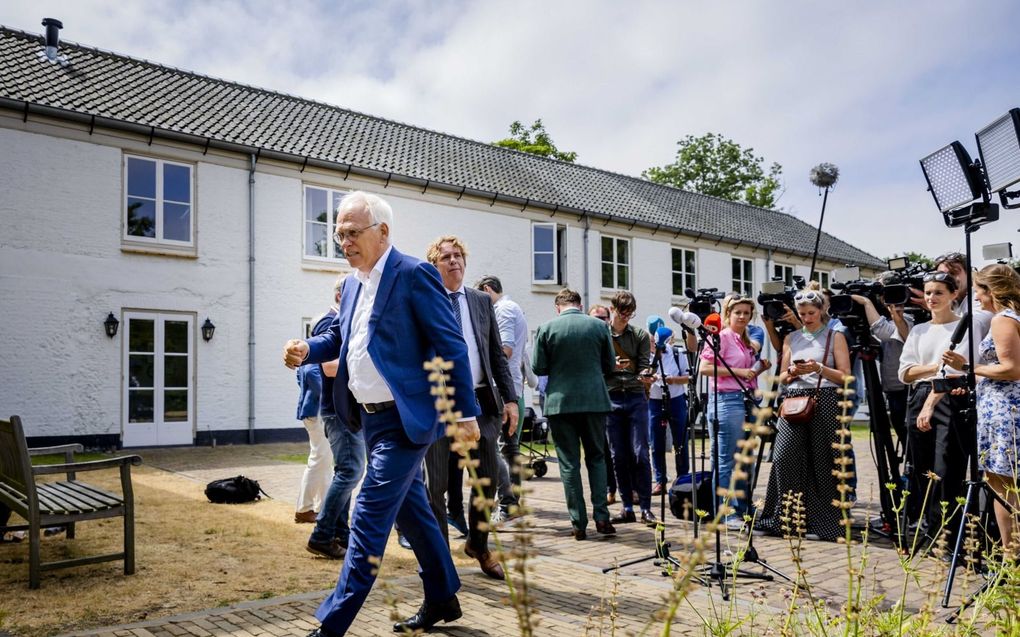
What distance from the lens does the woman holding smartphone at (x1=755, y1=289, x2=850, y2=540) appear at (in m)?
6.43

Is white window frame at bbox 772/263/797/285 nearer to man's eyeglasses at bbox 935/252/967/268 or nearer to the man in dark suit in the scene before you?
man's eyeglasses at bbox 935/252/967/268

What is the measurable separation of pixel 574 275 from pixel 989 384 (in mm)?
19081

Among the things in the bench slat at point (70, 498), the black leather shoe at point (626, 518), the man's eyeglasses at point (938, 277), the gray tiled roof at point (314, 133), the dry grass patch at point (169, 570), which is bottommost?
the black leather shoe at point (626, 518)

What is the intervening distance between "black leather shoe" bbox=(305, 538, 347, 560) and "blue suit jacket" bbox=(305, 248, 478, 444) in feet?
7.49

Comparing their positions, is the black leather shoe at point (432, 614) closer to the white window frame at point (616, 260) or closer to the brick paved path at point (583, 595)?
the brick paved path at point (583, 595)

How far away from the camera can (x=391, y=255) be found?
390 cm

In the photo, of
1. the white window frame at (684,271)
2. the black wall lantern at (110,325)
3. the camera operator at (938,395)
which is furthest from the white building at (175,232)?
the camera operator at (938,395)

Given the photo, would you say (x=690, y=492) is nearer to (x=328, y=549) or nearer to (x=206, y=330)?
(x=328, y=549)

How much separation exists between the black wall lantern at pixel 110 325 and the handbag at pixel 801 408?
13.4m

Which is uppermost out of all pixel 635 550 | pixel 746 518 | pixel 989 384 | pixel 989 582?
pixel 989 384

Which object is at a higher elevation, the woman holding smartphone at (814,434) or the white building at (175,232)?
the white building at (175,232)

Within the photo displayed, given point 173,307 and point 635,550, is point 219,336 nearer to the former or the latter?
point 173,307

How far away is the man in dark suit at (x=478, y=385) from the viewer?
5.21m

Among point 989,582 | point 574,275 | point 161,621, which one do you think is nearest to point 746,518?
point 989,582
